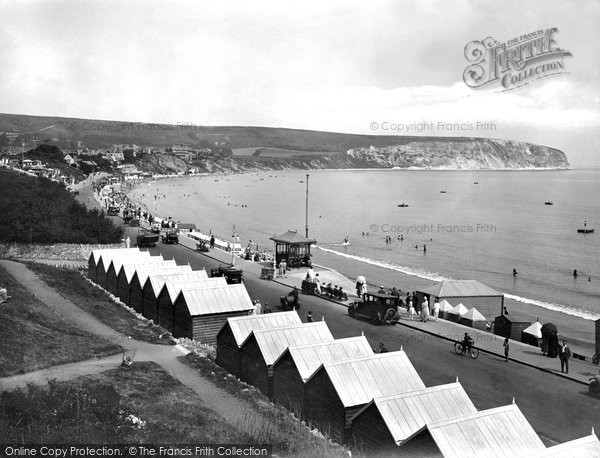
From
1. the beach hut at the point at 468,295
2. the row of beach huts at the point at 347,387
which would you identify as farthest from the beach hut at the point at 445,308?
the row of beach huts at the point at 347,387

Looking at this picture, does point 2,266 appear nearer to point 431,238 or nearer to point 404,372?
point 404,372

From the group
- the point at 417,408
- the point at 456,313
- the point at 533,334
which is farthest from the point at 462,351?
the point at 417,408

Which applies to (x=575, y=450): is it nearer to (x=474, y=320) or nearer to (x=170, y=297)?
(x=170, y=297)

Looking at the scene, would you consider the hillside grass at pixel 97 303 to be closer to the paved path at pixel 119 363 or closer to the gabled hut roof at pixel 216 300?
the paved path at pixel 119 363

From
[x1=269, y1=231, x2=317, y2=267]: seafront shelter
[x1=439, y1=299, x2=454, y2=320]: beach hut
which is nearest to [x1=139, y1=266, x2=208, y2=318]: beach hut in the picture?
[x1=439, y1=299, x2=454, y2=320]: beach hut

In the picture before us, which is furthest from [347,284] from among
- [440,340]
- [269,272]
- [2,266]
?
[2,266]

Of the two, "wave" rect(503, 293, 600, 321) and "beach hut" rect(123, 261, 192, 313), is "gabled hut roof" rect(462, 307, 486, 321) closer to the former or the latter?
"beach hut" rect(123, 261, 192, 313)
